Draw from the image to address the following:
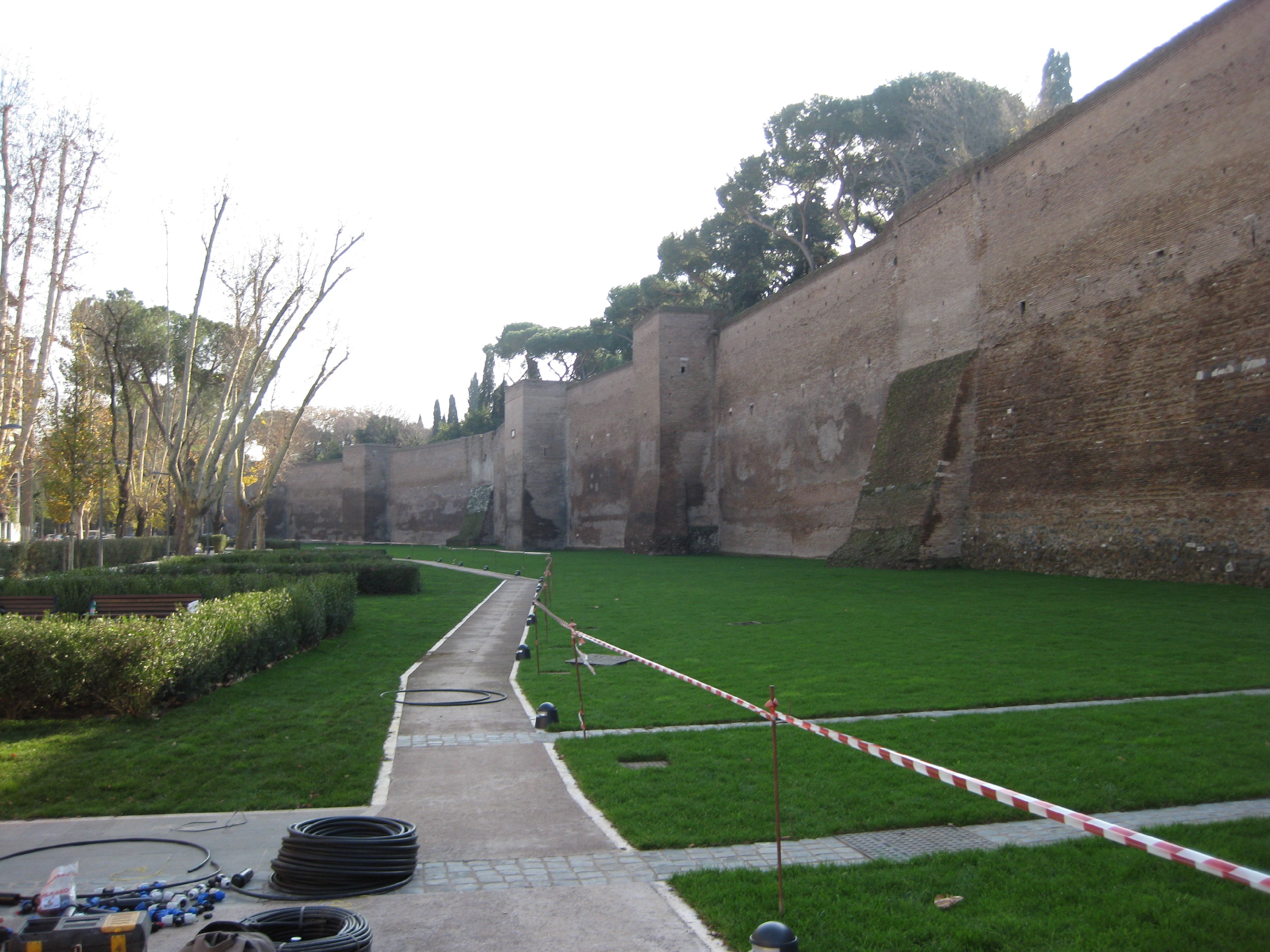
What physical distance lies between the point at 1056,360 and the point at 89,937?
17.1m

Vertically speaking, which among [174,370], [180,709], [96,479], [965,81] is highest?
[965,81]

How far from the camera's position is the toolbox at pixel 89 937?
281cm

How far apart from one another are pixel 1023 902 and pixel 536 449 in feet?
136

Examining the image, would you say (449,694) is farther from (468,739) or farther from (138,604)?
(138,604)

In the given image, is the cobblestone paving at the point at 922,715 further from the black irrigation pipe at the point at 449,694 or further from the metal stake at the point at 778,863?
the metal stake at the point at 778,863

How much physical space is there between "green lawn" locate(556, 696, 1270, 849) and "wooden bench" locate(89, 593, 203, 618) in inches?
277

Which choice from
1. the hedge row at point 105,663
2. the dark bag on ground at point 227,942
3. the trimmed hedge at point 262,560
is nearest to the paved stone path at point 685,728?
the hedge row at point 105,663

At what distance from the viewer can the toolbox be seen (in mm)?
2812

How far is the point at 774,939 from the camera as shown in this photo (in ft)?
9.43

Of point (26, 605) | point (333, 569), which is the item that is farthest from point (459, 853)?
point (333, 569)

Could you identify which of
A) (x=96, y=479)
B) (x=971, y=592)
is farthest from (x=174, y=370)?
(x=971, y=592)

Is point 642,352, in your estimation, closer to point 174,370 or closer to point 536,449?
point 536,449

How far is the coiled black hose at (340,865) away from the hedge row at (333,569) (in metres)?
13.1

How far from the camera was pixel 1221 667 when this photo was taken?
7.67 m
